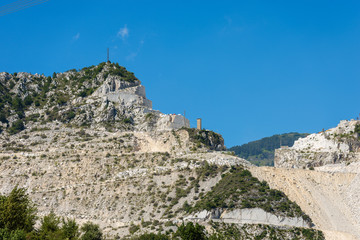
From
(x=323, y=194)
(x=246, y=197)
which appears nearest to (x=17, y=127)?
(x=246, y=197)

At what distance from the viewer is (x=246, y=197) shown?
9794cm

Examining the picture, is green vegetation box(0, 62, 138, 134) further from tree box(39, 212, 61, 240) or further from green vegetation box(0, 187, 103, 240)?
green vegetation box(0, 187, 103, 240)

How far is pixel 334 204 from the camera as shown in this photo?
106 metres

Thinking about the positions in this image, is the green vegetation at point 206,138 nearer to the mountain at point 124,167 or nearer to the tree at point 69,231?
the mountain at point 124,167

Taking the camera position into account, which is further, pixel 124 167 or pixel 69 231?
pixel 124 167

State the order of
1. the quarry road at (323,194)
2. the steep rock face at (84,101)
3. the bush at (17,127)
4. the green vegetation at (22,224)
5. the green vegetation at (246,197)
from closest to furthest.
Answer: the green vegetation at (22,224)
the green vegetation at (246,197)
the quarry road at (323,194)
the bush at (17,127)
the steep rock face at (84,101)

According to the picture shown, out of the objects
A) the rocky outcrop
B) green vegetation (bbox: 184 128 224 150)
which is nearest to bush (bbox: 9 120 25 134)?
green vegetation (bbox: 184 128 224 150)

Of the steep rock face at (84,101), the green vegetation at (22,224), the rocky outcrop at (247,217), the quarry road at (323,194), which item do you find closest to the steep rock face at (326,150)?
the quarry road at (323,194)

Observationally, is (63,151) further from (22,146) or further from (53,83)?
(53,83)

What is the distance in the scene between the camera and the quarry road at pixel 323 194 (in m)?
101

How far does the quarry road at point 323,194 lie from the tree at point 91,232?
2979cm

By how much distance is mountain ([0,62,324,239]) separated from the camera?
9488 cm

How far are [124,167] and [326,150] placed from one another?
134 ft

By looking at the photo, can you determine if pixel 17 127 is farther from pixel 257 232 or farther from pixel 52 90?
pixel 257 232
